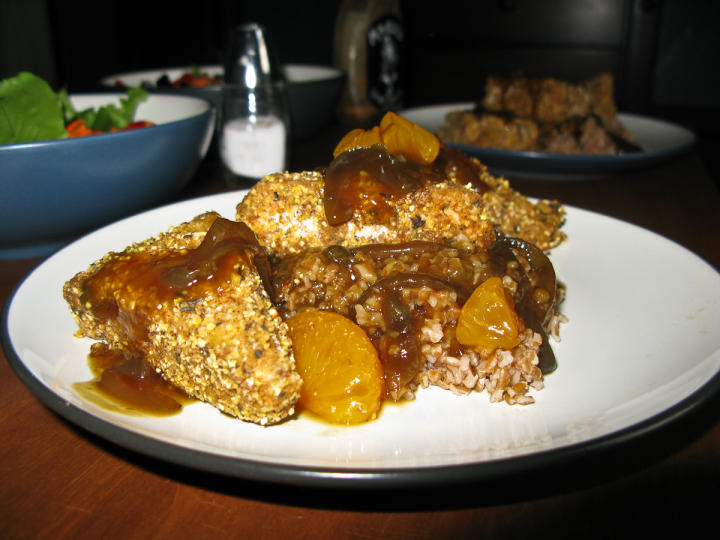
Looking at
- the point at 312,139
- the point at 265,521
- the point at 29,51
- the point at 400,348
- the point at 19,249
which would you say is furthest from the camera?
the point at 29,51

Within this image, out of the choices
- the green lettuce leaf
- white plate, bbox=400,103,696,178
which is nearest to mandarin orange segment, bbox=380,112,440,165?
white plate, bbox=400,103,696,178

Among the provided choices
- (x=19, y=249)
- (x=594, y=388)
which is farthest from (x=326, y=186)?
(x=19, y=249)

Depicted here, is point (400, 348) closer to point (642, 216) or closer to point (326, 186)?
point (326, 186)

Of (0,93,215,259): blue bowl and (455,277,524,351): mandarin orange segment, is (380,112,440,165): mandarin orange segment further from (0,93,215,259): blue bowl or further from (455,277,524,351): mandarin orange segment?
(0,93,215,259): blue bowl

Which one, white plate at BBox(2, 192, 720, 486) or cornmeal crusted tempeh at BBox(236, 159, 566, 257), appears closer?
white plate at BBox(2, 192, 720, 486)

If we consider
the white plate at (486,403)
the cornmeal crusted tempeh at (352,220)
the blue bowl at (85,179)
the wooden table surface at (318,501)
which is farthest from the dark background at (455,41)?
the wooden table surface at (318,501)

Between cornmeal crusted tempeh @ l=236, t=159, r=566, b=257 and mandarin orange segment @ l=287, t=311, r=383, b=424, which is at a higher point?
cornmeal crusted tempeh @ l=236, t=159, r=566, b=257

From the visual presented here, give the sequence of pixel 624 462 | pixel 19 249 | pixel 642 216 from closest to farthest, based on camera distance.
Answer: pixel 624 462, pixel 19 249, pixel 642 216
